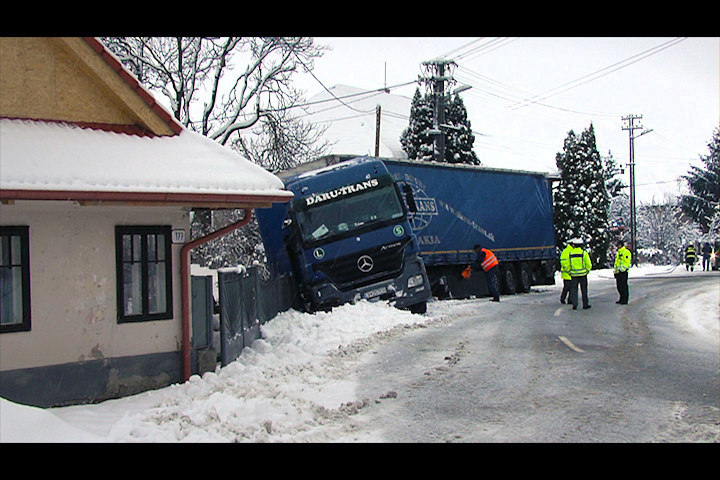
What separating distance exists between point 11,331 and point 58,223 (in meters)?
1.52

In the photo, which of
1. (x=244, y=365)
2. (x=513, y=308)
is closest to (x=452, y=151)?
(x=513, y=308)

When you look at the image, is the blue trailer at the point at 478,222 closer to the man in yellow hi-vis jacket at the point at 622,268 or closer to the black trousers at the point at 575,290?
the black trousers at the point at 575,290

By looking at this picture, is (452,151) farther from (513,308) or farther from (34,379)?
(34,379)

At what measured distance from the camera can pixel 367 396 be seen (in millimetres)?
8523

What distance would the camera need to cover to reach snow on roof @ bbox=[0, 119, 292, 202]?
8336mm

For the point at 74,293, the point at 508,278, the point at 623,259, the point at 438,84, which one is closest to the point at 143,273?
the point at 74,293

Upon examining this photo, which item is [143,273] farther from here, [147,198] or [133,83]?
[133,83]

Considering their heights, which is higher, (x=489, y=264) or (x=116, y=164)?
(x=116, y=164)

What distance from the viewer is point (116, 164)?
9078 millimetres

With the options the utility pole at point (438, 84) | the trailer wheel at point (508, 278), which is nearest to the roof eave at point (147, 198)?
the trailer wheel at point (508, 278)

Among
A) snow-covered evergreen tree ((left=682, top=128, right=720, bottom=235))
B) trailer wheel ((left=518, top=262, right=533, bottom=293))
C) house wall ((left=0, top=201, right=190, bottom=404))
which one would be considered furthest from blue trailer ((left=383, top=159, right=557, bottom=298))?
snow-covered evergreen tree ((left=682, top=128, right=720, bottom=235))

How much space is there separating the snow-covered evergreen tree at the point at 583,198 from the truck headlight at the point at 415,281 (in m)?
31.3

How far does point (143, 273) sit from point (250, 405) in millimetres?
2946

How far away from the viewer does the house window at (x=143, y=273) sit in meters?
9.61
